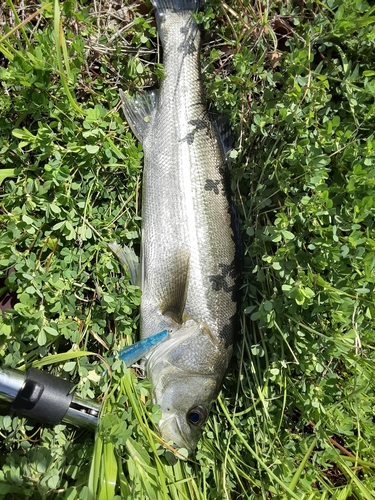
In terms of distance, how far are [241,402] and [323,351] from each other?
624 millimetres

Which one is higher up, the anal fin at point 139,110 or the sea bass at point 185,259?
the anal fin at point 139,110

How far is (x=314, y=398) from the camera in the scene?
2400mm

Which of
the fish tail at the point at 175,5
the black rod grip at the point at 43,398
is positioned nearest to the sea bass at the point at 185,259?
the fish tail at the point at 175,5

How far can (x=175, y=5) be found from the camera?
2.65 meters

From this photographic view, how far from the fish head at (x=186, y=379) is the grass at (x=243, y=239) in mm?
112

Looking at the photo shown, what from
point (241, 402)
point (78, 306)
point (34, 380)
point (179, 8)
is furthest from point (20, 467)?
point (179, 8)

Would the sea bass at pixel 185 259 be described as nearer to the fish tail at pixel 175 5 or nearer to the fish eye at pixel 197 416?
the fish eye at pixel 197 416

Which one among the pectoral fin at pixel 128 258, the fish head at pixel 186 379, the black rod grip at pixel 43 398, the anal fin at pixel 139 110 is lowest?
the fish head at pixel 186 379

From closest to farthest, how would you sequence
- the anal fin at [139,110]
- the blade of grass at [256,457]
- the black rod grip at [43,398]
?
the black rod grip at [43,398], the blade of grass at [256,457], the anal fin at [139,110]

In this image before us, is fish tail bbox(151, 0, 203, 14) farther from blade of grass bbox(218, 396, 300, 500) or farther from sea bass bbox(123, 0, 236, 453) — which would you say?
blade of grass bbox(218, 396, 300, 500)

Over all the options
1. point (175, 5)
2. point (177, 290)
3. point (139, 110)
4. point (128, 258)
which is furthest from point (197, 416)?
point (175, 5)

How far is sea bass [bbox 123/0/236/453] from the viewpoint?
2473 millimetres

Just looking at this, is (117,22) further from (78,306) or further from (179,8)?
(78,306)

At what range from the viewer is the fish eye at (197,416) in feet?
8.07
